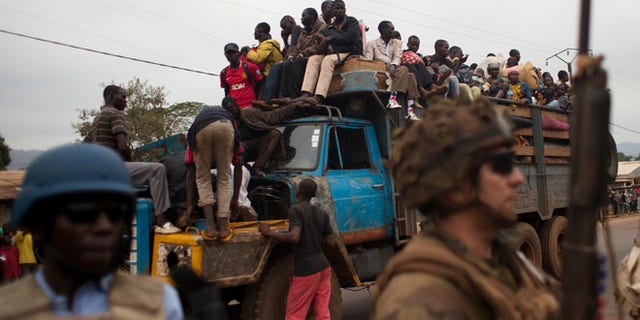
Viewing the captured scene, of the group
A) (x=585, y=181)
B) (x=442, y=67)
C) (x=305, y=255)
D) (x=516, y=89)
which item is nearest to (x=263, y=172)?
(x=305, y=255)

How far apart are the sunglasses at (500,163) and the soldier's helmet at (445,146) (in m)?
0.04

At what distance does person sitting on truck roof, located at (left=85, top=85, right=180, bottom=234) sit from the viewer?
5211mm

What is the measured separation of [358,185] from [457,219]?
482 centimetres

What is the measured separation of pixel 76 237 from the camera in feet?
4.92

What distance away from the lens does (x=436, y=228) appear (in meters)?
1.87

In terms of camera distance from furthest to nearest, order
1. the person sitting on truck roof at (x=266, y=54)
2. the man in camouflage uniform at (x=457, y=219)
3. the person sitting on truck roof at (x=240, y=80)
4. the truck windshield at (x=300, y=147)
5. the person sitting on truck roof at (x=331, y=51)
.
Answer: the person sitting on truck roof at (x=266, y=54) → the person sitting on truck roof at (x=240, y=80) → the person sitting on truck roof at (x=331, y=51) → the truck windshield at (x=300, y=147) → the man in camouflage uniform at (x=457, y=219)

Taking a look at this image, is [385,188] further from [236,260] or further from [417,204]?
[417,204]

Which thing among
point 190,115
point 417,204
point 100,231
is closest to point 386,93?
point 417,204

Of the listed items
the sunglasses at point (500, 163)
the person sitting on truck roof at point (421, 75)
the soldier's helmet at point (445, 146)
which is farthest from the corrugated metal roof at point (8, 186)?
the sunglasses at point (500, 163)

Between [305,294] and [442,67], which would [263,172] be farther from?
[442,67]

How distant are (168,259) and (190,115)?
2536 centimetres

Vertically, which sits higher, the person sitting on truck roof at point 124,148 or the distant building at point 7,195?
the person sitting on truck roof at point 124,148

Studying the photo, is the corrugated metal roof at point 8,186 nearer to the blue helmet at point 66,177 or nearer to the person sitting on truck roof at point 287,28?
the person sitting on truck roof at point 287,28

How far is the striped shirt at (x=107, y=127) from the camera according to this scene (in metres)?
5.21
